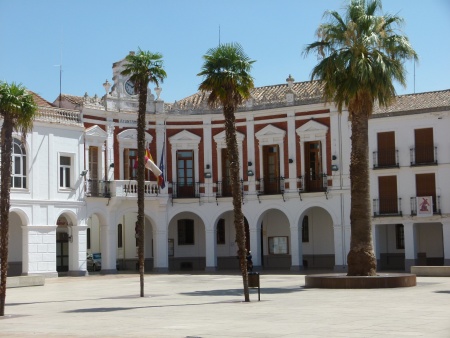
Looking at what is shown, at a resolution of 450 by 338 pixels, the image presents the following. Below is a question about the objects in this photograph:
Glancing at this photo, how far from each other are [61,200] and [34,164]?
2.74 meters

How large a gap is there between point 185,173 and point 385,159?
513 inches

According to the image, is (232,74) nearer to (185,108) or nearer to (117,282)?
(117,282)

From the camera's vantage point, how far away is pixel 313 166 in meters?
50.7

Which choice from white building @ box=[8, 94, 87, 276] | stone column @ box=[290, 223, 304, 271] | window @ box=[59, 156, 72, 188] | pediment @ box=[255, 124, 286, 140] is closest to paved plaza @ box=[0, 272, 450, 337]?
white building @ box=[8, 94, 87, 276]

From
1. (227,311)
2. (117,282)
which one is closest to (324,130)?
(117,282)

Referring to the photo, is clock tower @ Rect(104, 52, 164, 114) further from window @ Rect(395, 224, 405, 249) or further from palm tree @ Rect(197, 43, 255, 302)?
palm tree @ Rect(197, 43, 255, 302)

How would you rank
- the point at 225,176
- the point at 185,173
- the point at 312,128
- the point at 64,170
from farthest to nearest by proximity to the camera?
A: the point at 185,173 → the point at 225,176 → the point at 312,128 → the point at 64,170

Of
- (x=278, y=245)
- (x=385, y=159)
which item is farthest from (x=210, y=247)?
(x=385, y=159)

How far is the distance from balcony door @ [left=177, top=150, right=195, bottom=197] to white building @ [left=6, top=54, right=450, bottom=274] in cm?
7

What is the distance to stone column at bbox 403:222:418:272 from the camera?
47656 millimetres

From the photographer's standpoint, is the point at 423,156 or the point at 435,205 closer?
the point at 435,205

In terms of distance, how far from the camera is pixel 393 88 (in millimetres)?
33875

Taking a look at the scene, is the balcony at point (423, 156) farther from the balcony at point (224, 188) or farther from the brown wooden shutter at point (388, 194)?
the balcony at point (224, 188)

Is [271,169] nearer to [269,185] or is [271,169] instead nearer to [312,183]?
[269,185]
